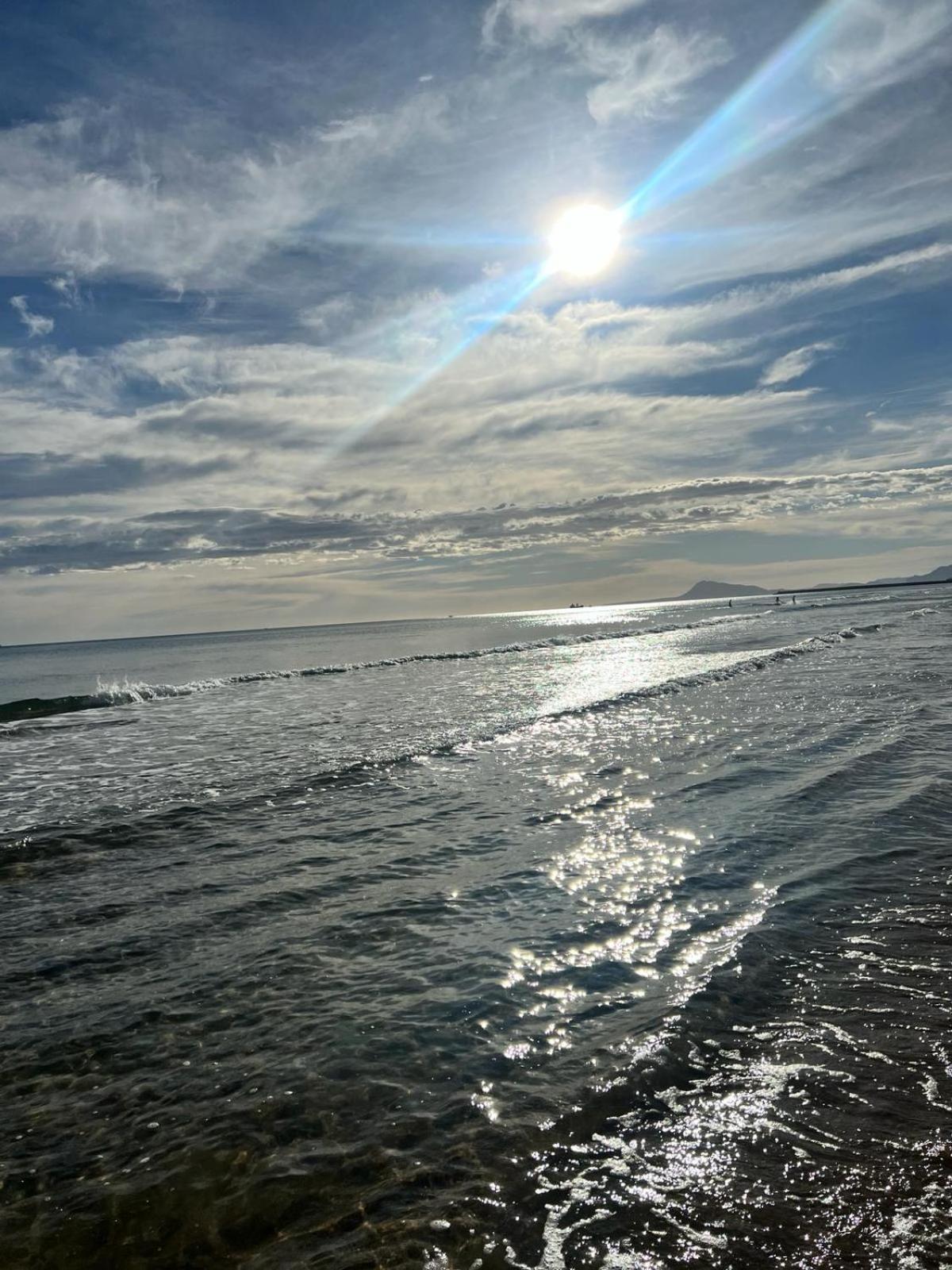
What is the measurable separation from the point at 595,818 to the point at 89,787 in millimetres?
12959

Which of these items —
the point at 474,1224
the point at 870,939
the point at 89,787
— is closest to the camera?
the point at 474,1224

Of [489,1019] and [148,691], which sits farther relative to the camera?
[148,691]

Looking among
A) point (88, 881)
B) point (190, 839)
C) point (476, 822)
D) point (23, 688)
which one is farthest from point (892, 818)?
point (23, 688)

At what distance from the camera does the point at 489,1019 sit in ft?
22.7

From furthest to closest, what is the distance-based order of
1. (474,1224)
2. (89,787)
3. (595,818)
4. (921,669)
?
(921,669) < (89,787) < (595,818) < (474,1224)

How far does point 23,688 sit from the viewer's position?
64.7 meters

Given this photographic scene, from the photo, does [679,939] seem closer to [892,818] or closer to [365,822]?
[892,818]

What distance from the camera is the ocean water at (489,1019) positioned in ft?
15.0

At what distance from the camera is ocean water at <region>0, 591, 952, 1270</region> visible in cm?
458

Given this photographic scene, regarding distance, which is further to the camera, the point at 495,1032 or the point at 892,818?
the point at 892,818

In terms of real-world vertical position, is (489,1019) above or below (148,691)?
below

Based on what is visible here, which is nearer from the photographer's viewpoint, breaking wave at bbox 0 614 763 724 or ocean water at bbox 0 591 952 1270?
ocean water at bbox 0 591 952 1270

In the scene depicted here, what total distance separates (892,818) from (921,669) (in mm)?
23693

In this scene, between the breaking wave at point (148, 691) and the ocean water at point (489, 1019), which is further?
the breaking wave at point (148, 691)
